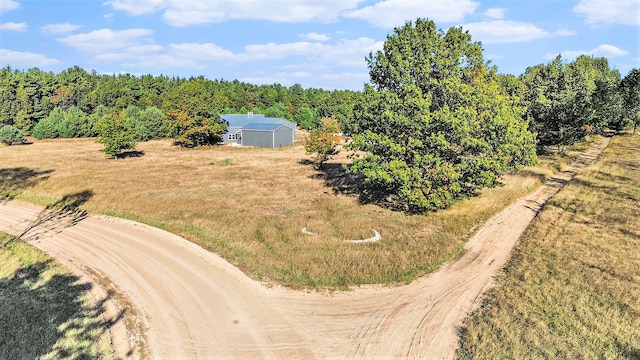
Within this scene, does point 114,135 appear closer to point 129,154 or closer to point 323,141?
point 129,154

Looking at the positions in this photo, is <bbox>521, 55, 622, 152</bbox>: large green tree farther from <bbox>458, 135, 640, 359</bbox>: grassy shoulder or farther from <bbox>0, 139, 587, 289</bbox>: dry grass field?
<bbox>458, 135, 640, 359</bbox>: grassy shoulder

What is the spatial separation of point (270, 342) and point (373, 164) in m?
17.8

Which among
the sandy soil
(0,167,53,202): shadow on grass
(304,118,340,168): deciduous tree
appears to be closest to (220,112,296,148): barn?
(304,118,340,168): deciduous tree

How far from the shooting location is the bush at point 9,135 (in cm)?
7956

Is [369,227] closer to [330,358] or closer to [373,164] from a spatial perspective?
[373,164]

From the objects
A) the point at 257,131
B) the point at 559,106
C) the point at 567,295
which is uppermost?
the point at 559,106

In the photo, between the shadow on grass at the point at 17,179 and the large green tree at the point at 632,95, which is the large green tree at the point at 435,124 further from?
the large green tree at the point at 632,95

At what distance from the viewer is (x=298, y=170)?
53562mm

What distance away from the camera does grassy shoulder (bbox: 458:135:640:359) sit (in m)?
13.1

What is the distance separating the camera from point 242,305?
1611 centimetres

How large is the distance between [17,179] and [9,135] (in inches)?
2057

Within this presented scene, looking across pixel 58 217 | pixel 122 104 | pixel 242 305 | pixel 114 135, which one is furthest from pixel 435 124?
pixel 122 104

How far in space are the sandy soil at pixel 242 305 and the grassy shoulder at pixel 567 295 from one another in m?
1.05

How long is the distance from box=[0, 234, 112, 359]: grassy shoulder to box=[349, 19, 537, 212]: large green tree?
19.7 metres
